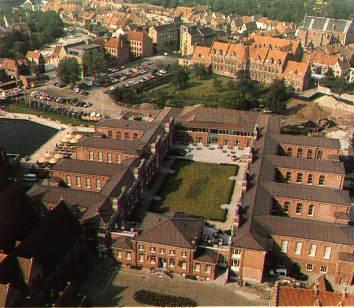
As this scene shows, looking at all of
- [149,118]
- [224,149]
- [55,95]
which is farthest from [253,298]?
[55,95]

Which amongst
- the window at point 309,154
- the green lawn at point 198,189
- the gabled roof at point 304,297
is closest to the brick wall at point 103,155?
the green lawn at point 198,189

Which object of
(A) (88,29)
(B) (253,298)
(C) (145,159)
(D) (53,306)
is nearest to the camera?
(D) (53,306)

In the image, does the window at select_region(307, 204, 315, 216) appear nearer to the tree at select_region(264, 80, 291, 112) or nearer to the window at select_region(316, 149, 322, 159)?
the window at select_region(316, 149, 322, 159)

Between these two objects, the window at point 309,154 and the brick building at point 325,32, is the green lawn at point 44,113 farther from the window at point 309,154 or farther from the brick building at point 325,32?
the brick building at point 325,32

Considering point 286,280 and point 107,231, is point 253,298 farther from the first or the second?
point 107,231

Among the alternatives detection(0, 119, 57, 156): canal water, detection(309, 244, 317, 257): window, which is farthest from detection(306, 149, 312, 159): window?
detection(0, 119, 57, 156): canal water

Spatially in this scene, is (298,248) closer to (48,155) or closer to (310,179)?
(310,179)

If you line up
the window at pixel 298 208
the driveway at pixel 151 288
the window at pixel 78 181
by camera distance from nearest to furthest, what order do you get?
the driveway at pixel 151 288 → the window at pixel 298 208 → the window at pixel 78 181
